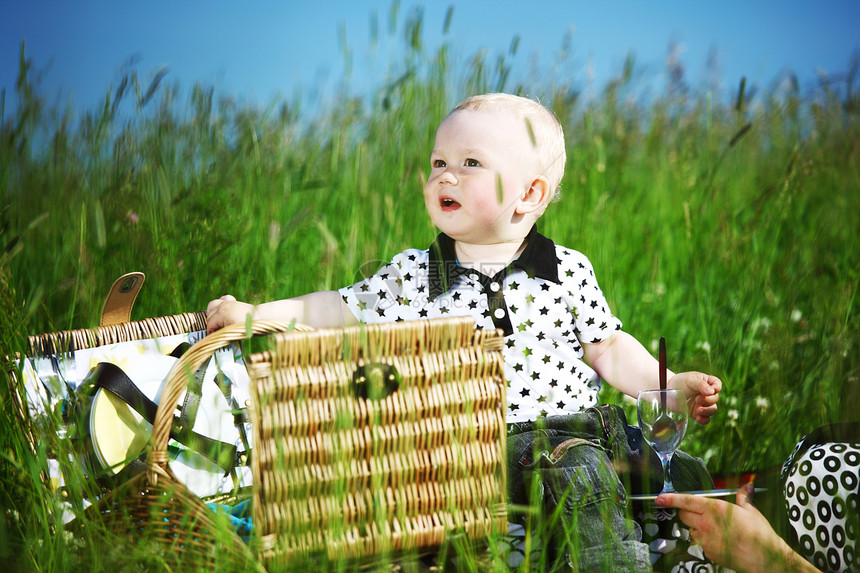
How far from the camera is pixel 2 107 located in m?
1.47

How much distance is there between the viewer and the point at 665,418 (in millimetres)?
1375

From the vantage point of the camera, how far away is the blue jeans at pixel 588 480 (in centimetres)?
119

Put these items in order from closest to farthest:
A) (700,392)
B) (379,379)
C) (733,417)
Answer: (379,379)
(700,392)
(733,417)

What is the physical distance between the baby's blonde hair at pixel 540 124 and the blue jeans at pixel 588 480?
52cm

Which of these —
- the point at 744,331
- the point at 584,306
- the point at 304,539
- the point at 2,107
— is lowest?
the point at 304,539

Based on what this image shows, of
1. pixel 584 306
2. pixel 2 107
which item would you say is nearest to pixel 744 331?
pixel 584 306

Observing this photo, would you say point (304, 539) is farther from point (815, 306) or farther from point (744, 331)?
point (815, 306)

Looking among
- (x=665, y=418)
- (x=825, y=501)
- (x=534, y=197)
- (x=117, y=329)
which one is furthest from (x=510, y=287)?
(x=117, y=329)

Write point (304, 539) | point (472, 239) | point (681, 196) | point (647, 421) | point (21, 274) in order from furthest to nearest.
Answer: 1. point (681, 196)
2. point (21, 274)
3. point (472, 239)
4. point (647, 421)
5. point (304, 539)

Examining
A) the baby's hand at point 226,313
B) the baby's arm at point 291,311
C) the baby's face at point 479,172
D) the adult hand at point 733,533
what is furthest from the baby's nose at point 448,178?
the adult hand at point 733,533

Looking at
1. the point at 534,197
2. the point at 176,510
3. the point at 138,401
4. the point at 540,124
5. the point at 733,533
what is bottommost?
the point at 733,533

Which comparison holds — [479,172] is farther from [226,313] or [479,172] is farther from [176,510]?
[176,510]

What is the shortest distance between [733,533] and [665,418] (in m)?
0.24

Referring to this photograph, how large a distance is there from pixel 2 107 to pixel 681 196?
2.23 metres
